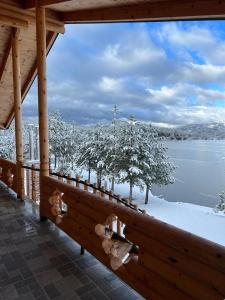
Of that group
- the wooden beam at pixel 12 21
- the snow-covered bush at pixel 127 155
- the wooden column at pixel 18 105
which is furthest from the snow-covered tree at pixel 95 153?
the wooden beam at pixel 12 21

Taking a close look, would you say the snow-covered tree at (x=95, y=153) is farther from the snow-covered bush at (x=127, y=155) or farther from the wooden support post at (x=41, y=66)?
the wooden support post at (x=41, y=66)

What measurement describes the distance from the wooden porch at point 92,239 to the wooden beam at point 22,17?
2 centimetres

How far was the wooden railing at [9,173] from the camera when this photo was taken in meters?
5.77

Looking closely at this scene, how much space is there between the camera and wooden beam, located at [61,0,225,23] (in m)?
2.58

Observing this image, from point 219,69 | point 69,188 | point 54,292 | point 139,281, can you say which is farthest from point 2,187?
point 219,69

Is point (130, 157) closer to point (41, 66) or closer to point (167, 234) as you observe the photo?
point (41, 66)

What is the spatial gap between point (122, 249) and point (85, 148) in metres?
22.0

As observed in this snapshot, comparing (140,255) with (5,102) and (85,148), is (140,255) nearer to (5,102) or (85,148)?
(5,102)

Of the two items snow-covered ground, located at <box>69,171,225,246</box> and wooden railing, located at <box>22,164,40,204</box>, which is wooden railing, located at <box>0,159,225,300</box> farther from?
snow-covered ground, located at <box>69,171,225,246</box>

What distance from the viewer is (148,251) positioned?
196 cm

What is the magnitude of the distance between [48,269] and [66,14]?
4501mm

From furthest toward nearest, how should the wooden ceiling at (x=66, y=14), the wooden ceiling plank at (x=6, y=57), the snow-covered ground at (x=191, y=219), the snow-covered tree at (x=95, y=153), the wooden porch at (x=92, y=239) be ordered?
1. the snow-covered tree at (x=95, y=153)
2. the snow-covered ground at (x=191, y=219)
3. the wooden ceiling plank at (x=6, y=57)
4. the wooden ceiling at (x=66, y=14)
5. the wooden porch at (x=92, y=239)

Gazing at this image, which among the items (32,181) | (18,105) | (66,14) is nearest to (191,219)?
(32,181)

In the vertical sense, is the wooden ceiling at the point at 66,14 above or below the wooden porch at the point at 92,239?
above
